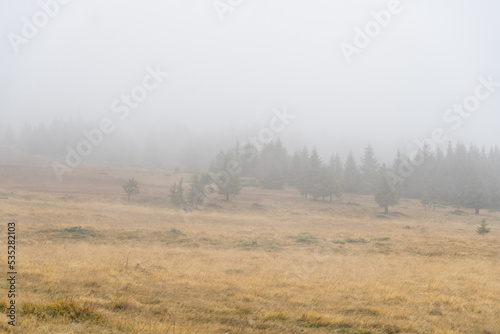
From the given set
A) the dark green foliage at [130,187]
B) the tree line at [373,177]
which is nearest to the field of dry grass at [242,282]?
the dark green foliage at [130,187]

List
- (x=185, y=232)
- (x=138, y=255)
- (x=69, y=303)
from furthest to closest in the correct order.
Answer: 1. (x=185, y=232)
2. (x=138, y=255)
3. (x=69, y=303)

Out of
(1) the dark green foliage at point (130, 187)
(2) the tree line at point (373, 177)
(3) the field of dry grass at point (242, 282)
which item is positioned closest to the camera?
(3) the field of dry grass at point (242, 282)

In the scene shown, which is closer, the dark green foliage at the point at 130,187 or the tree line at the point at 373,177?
the dark green foliage at the point at 130,187

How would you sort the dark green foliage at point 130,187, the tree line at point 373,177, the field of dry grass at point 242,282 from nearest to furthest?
the field of dry grass at point 242,282 < the dark green foliage at point 130,187 < the tree line at point 373,177

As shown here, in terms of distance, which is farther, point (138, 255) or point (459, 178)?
point (459, 178)

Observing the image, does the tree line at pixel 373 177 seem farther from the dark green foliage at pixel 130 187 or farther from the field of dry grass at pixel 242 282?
the field of dry grass at pixel 242 282

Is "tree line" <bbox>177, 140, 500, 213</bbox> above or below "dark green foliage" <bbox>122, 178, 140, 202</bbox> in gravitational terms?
above

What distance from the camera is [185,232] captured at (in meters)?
24.7

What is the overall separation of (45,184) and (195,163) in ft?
195

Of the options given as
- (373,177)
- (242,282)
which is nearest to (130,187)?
(242,282)

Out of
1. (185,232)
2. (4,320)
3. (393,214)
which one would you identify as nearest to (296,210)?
(393,214)

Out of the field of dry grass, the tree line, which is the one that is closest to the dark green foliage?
the tree line

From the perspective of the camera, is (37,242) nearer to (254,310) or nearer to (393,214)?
(254,310)

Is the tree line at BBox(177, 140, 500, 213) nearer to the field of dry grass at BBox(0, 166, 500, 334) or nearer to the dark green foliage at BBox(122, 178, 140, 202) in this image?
the dark green foliage at BBox(122, 178, 140, 202)
